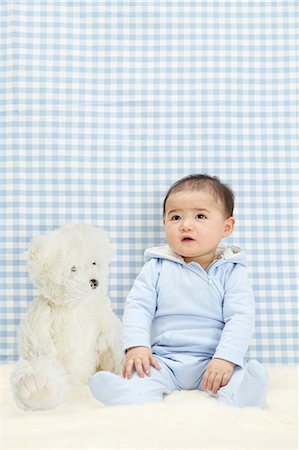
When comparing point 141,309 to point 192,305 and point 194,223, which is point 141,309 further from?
point 194,223

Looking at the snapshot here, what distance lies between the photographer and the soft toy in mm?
1546

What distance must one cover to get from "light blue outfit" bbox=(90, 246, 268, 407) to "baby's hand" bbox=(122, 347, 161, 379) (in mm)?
12

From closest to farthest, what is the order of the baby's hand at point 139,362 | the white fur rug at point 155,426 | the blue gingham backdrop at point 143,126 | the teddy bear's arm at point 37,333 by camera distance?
the white fur rug at point 155,426, the baby's hand at point 139,362, the teddy bear's arm at point 37,333, the blue gingham backdrop at point 143,126

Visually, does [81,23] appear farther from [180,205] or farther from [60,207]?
[180,205]

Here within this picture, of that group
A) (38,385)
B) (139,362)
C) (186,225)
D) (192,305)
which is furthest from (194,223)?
(38,385)

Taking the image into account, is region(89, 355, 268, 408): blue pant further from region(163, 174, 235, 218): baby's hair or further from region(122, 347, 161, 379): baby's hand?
region(163, 174, 235, 218): baby's hair

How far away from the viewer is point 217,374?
1.39 meters

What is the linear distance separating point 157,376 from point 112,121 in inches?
29.0

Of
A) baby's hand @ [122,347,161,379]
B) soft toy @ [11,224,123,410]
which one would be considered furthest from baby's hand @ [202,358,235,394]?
soft toy @ [11,224,123,410]

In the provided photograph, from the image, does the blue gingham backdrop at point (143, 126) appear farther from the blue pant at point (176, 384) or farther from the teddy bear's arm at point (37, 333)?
the blue pant at point (176, 384)

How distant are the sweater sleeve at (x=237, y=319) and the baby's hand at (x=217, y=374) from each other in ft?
0.04

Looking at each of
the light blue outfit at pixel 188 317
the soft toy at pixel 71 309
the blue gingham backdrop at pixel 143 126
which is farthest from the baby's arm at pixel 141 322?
the blue gingham backdrop at pixel 143 126

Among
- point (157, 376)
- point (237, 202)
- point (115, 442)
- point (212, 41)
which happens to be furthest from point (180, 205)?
point (115, 442)

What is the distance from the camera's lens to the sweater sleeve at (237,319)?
143cm
